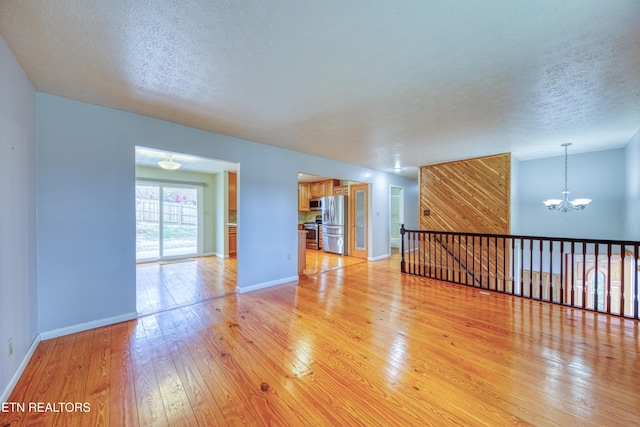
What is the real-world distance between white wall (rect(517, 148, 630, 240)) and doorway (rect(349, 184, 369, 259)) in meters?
3.50

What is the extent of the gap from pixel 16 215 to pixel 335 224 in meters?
6.27

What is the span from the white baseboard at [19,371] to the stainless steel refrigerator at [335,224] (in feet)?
19.8

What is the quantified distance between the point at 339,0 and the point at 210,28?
817mm

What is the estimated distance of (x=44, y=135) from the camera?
239 centimetres

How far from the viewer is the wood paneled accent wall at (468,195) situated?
4.77 meters

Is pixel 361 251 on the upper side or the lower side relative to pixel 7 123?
lower

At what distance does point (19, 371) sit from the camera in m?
1.84

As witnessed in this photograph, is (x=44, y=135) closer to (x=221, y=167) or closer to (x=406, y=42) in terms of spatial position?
(x=406, y=42)

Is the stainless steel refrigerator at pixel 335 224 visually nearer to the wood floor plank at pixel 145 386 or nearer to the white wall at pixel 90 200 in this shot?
the white wall at pixel 90 200

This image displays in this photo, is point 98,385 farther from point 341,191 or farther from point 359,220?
point 341,191

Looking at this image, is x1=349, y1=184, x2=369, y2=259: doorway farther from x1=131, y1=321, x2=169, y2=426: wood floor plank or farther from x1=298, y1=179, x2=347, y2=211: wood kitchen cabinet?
x1=131, y1=321, x2=169, y2=426: wood floor plank

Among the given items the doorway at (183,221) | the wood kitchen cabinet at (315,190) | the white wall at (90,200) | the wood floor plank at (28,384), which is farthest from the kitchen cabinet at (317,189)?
the wood floor plank at (28,384)

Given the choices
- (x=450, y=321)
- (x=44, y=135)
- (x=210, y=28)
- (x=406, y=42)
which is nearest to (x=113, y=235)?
(x=44, y=135)

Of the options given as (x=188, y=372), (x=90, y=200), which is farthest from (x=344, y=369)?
(x=90, y=200)
